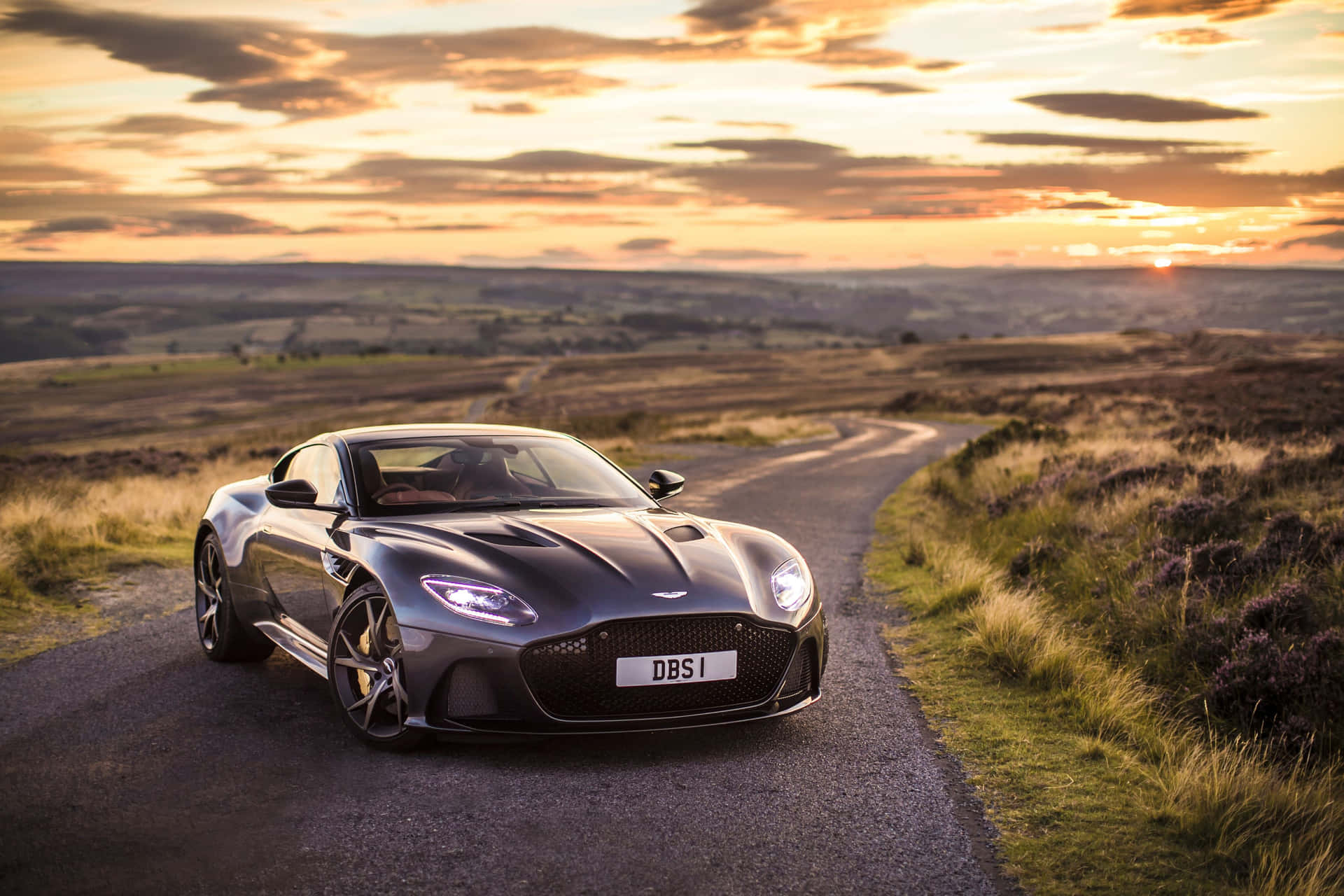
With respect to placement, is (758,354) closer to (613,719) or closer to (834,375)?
(834,375)

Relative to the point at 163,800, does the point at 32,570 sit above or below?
below

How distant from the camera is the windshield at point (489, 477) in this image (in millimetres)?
5895

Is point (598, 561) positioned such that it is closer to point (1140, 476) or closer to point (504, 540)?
point (504, 540)

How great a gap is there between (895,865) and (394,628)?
2.42 meters

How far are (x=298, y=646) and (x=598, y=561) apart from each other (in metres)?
1.98

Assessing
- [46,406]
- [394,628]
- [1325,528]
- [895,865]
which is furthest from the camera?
[46,406]

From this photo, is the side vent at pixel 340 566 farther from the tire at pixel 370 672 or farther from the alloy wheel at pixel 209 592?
the alloy wheel at pixel 209 592

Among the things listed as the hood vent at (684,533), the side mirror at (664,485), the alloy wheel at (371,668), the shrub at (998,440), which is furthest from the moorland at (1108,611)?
the alloy wheel at (371,668)

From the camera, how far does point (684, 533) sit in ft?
18.3

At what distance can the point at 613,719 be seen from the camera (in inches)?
184

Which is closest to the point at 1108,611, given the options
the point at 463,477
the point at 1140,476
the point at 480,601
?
the point at 463,477

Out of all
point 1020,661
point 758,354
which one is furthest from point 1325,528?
point 758,354

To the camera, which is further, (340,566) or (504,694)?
(340,566)

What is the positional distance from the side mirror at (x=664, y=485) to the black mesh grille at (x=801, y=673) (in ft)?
5.48
